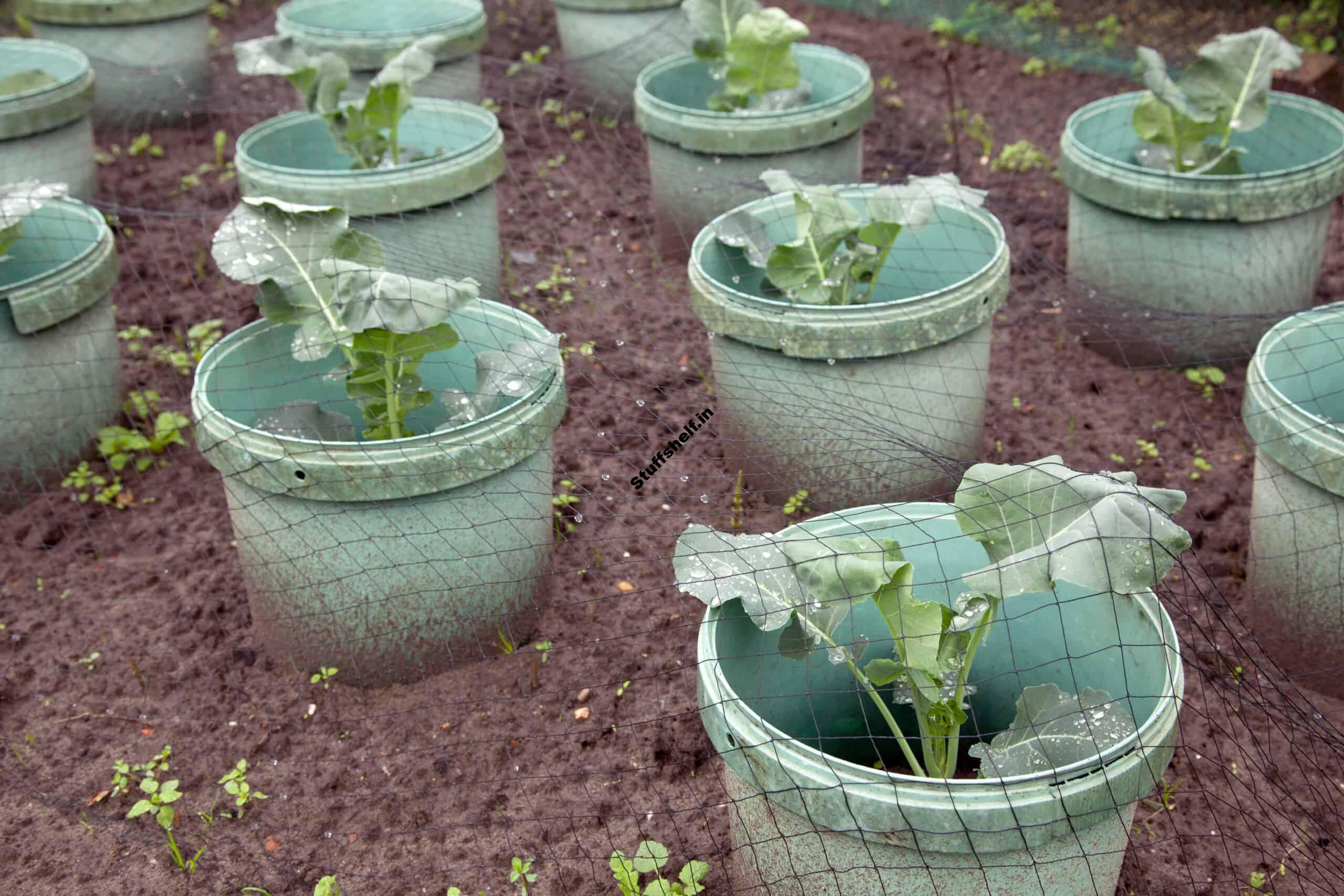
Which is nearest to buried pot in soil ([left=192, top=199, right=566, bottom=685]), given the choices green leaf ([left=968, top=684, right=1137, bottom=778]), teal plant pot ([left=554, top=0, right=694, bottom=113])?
green leaf ([left=968, top=684, right=1137, bottom=778])

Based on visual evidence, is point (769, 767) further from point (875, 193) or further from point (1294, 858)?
point (875, 193)

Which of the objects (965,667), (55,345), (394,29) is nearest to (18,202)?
(55,345)

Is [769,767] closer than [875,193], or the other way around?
[769,767]

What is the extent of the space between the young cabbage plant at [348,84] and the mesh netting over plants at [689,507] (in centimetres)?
2

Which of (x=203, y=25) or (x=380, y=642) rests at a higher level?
(x=203, y=25)

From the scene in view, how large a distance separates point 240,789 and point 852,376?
182 cm

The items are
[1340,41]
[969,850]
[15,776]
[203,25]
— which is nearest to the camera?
[969,850]

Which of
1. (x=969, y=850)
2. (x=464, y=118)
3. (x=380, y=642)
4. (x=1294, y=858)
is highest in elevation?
(x=464, y=118)

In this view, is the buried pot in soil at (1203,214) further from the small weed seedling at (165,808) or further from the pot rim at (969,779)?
the small weed seedling at (165,808)

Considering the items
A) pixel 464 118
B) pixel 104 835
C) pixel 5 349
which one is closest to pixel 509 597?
pixel 104 835

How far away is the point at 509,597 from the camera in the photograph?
317 cm

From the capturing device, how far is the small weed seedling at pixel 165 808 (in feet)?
9.01

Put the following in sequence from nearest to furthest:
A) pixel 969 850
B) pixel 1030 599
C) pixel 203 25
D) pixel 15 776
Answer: pixel 969 850
pixel 1030 599
pixel 15 776
pixel 203 25

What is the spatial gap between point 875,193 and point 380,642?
69.3 inches
